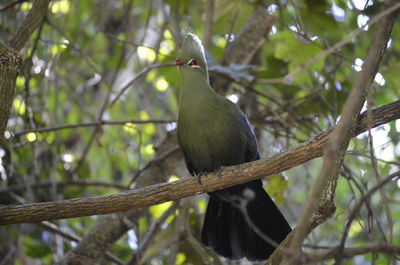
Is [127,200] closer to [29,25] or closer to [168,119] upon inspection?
[29,25]

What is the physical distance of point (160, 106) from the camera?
7.08 metres

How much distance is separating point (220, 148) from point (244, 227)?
1.99 feet

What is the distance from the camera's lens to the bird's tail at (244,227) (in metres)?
3.74

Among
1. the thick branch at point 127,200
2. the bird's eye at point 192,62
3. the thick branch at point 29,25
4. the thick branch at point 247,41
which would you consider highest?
the thick branch at point 247,41

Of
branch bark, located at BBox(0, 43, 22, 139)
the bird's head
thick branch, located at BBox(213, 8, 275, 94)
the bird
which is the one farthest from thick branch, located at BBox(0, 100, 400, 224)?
thick branch, located at BBox(213, 8, 275, 94)

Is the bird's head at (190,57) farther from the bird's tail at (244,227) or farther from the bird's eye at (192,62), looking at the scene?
the bird's tail at (244,227)

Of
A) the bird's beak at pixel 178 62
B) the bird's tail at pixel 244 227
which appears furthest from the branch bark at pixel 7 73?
the bird's tail at pixel 244 227

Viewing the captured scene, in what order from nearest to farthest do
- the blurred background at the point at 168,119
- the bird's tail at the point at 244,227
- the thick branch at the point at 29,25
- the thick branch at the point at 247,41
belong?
1. the thick branch at the point at 29,25
2. the bird's tail at the point at 244,227
3. the blurred background at the point at 168,119
4. the thick branch at the point at 247,41

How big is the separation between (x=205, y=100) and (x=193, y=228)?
5.00ft

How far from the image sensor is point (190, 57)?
3.84 m

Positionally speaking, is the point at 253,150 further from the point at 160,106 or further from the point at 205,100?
the point at 160,106

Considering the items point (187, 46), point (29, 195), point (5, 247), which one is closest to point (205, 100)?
point (187, 46)

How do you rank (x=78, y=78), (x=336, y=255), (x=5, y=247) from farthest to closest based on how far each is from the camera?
1. (x=78, y=78)
2. (x=5, y=247)
3. (x=336, y=255)

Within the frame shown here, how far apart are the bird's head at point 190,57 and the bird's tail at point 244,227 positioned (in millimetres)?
917
